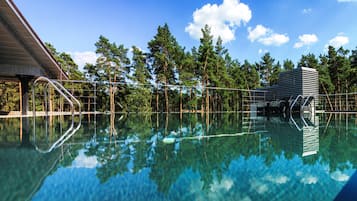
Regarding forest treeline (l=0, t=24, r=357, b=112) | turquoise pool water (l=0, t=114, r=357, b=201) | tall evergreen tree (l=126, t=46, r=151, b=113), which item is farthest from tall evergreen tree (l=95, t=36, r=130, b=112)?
turquoise pool water (l=0, t=114, r=357, b=201)

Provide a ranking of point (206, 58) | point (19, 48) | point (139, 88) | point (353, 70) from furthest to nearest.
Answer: point (206, 58)
point (139, 88)
point (353, 70)
point (19, 48)

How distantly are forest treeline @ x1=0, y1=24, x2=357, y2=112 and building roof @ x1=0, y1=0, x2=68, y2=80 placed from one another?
536 cm

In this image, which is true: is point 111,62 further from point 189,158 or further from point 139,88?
A: point 189,158

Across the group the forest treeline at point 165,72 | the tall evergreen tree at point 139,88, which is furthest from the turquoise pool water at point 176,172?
the tall evergreen tree at point 139,88

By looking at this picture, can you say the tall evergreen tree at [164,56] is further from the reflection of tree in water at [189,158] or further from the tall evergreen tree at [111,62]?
the reflection of tree in water at [189,158]

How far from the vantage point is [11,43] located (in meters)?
7.88

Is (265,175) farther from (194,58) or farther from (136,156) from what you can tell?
(194,58)

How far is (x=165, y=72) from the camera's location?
1697cm

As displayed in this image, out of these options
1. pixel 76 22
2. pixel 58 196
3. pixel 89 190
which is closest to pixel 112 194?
pixel 89 190

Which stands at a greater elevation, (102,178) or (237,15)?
(237,15)

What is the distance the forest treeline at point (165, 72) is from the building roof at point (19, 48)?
17.6ft

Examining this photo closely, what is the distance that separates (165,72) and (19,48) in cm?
1010

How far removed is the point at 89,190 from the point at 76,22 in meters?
11.3

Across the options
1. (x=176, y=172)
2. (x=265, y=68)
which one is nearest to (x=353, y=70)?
(x=265, y=68)
